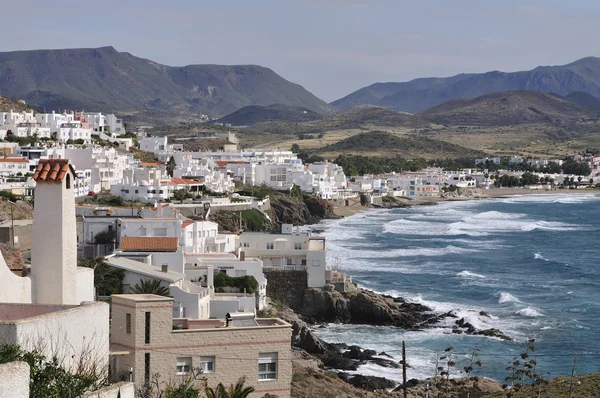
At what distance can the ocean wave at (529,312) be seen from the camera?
3572cm

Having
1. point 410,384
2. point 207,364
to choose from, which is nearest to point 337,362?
point 410,384

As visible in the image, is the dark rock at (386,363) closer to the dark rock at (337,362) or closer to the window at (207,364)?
the dark rock at (337,362)

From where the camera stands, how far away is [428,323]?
111 feet

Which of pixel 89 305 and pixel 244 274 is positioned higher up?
pixel 89 305

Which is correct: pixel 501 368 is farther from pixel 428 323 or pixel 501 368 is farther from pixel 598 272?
pixel 598 272

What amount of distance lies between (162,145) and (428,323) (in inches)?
2129

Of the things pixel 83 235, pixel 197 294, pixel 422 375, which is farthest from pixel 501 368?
pixel 83 235

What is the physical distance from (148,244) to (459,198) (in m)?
89.6

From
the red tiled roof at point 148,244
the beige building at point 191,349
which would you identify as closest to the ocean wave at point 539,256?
the red tiled roof at point 148,244

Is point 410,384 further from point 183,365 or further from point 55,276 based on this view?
point 55,276

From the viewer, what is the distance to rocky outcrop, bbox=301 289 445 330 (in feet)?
108

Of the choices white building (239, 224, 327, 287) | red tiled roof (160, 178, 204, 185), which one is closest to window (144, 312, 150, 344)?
white building (239, 224, 327, 287)

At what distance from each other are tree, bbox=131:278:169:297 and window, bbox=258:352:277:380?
646 centimetres

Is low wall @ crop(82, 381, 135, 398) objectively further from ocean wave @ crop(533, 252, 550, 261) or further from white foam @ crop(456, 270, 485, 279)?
ocean wave @ crop(533, 252, 550, 261)
